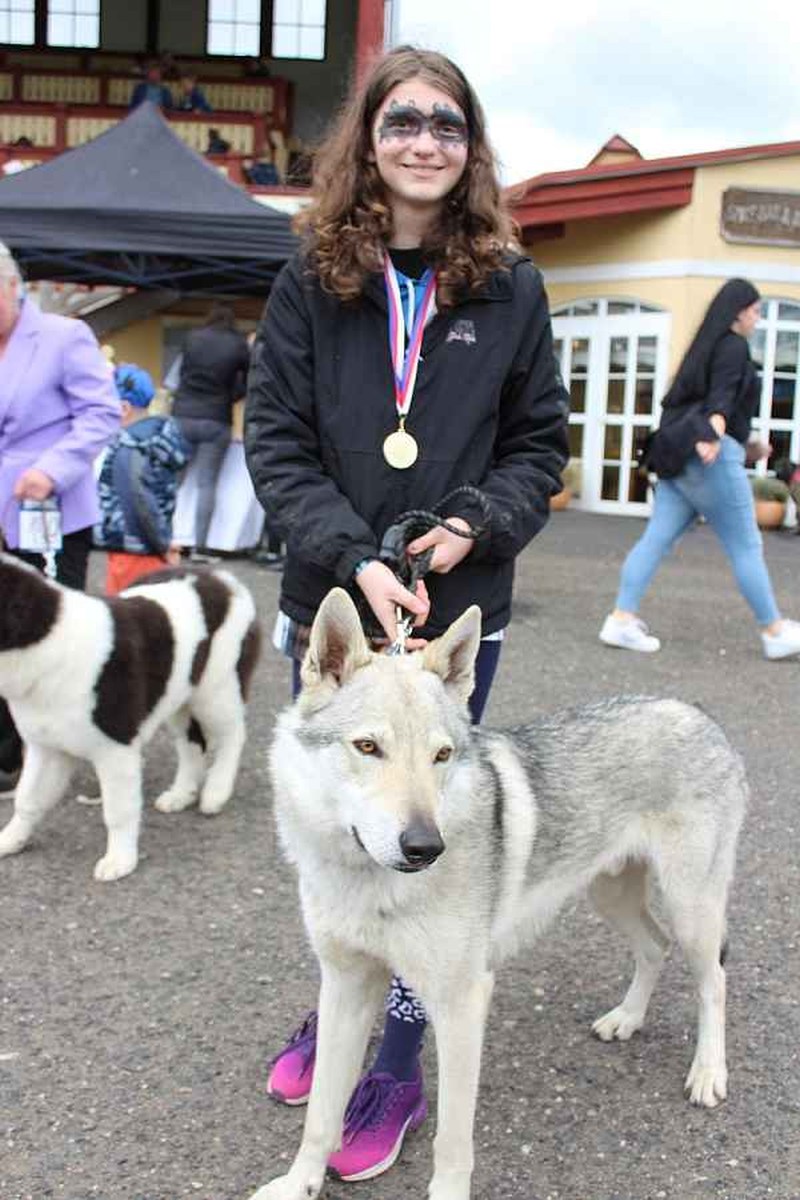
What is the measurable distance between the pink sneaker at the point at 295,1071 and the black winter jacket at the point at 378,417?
1.17m

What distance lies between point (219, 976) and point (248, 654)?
177cm

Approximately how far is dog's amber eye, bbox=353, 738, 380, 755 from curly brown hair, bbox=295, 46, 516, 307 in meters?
1.06

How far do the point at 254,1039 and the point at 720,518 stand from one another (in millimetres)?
5321

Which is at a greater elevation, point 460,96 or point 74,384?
point 460,96

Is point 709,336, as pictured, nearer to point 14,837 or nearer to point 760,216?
point 14,837

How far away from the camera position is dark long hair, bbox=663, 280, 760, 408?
7.40 m

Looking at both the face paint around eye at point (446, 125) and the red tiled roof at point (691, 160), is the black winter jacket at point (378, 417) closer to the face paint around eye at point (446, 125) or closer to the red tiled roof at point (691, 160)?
the face paint around eye at point (446, 125)

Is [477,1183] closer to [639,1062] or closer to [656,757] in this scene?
[639,1062]

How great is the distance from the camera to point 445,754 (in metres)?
2.23

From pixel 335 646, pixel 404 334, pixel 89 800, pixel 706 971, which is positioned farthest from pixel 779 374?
pixel 335 646

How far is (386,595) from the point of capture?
2.48m

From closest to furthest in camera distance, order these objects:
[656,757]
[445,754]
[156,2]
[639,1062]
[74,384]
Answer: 1. [445,754]
2. [656,757]
3. [639,1062]
4. [74,384]
5. [156,2]

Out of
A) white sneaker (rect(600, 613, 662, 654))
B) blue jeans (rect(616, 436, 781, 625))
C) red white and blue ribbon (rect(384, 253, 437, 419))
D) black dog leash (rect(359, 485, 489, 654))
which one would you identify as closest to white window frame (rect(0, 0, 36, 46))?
blue jeans (rect(616, 436, 781, 625))

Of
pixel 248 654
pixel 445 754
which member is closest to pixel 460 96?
pixel 445 754
